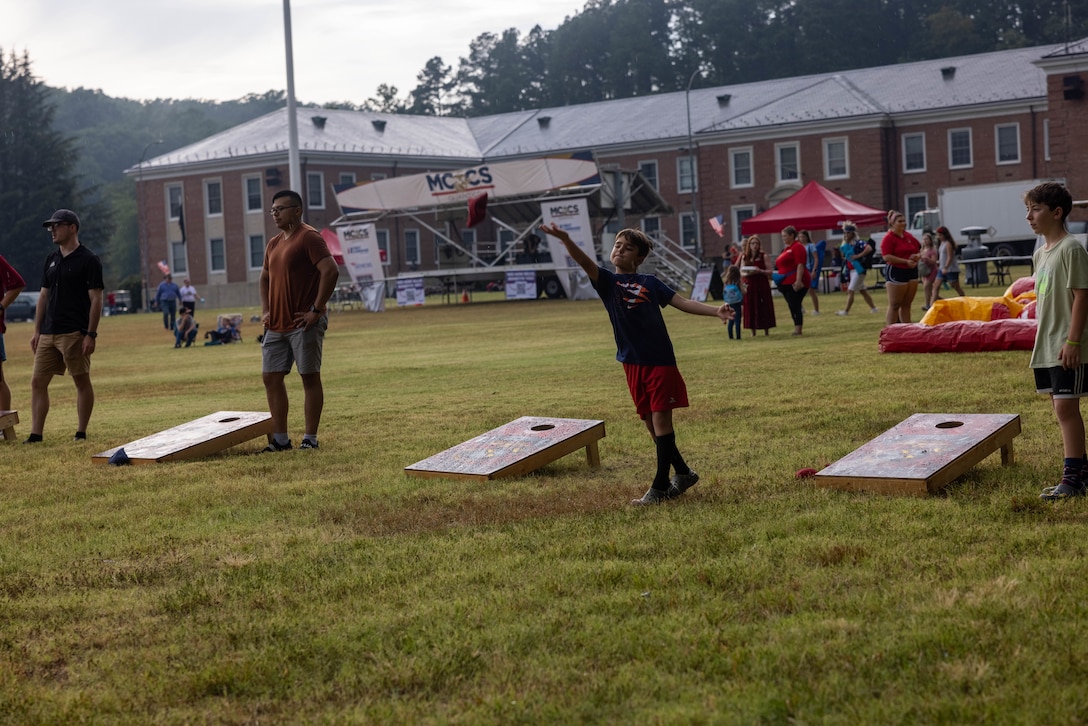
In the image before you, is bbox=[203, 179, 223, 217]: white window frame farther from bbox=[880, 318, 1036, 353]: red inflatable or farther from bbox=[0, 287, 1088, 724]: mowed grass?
bbox=[0, 287, 1088, 724]: mowed grass

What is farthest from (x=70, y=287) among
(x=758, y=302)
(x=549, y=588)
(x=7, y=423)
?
(x=758, y=302)

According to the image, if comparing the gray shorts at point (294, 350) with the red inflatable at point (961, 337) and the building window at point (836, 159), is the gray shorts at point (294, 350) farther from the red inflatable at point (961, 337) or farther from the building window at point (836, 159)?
the building window at point (836, 159)

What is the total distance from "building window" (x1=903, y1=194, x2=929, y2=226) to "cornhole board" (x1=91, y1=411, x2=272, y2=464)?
58.9 m

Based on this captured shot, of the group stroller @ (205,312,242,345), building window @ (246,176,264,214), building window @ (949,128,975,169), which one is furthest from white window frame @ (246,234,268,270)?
stroller @ (205,312,242,345)

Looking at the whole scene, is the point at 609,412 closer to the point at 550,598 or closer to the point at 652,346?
the point at 652,346

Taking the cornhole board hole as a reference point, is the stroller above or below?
above

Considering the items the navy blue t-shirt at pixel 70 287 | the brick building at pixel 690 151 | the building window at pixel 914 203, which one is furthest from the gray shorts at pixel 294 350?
the building window at pixel 914 203

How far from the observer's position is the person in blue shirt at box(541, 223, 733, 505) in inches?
293

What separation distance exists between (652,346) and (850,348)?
35.4ft

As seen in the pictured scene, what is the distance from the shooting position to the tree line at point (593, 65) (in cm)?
8400

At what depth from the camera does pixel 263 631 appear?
5.08m

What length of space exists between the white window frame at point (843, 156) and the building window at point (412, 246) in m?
23.3

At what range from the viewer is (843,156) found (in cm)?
6550

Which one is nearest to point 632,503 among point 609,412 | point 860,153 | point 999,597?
point 999,597
